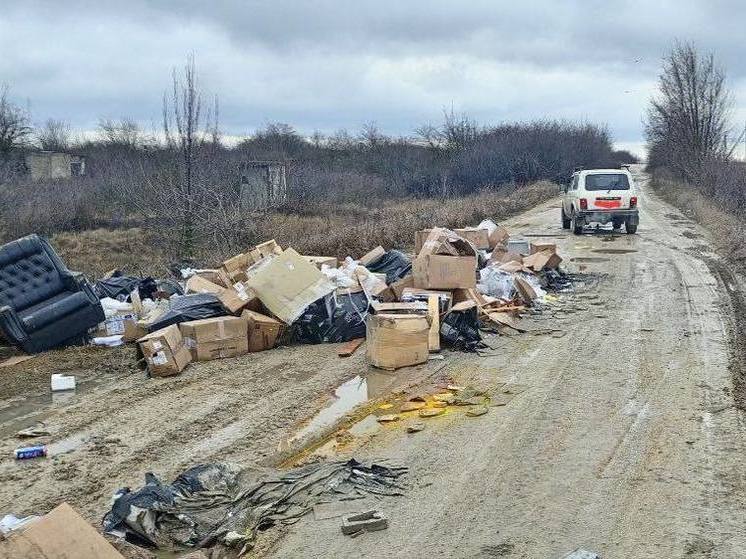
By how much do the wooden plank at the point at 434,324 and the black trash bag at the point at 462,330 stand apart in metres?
0.12

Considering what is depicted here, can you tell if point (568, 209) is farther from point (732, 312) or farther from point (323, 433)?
point (323, 433)

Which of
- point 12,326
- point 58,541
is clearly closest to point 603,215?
point 12,326

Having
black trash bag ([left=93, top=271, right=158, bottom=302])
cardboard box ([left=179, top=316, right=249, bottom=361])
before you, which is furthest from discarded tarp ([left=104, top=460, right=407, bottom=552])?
black trash bag ([left=93, top=271, right=158, bottom=302])

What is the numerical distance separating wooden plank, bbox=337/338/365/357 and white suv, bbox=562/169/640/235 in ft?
39.5

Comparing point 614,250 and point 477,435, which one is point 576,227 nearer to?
point 614,250

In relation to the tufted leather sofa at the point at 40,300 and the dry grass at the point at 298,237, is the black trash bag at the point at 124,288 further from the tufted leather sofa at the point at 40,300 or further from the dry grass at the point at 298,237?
the dry grass at the point at 298,237

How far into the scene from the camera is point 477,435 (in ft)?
17.9

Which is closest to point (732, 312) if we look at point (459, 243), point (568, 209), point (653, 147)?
point (459, 243)

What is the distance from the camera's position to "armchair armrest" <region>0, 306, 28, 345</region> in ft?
26.9

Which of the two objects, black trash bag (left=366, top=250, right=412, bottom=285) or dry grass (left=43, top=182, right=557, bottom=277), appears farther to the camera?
dry grass (left=43, top=182, right=557, bottom=277)

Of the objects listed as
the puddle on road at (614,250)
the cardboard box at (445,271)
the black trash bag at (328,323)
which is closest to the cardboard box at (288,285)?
the black trash bag at (328,323)

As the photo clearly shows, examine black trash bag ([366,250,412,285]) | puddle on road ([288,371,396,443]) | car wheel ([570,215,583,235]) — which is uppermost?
car wheel ([570,215,583,235])

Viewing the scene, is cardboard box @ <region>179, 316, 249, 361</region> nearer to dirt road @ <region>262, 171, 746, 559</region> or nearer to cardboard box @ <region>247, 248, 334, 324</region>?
cardboard box @ <region>247, 248, 334, 324</region>

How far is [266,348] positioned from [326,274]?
4.58 feet
